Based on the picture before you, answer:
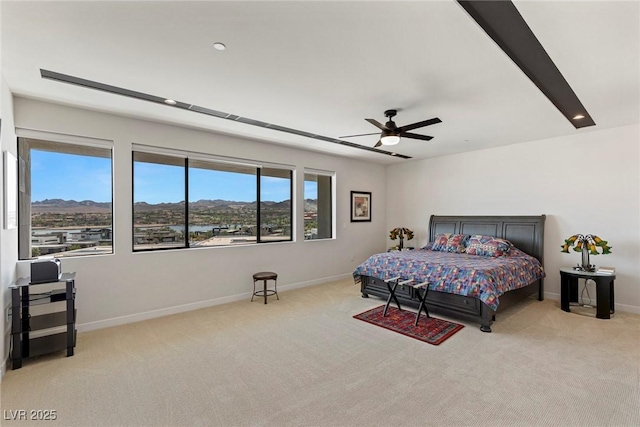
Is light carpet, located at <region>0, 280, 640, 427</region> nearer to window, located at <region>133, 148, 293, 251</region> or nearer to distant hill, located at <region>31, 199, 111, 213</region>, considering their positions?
window, located at <region>133, 148, 293, 251</region>

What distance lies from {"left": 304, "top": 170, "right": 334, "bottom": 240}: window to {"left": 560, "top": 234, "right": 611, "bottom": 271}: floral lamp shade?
4.02 m

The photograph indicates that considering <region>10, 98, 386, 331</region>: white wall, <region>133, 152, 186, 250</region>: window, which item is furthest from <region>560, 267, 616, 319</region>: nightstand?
<region>133, 152, 186, 250</region>: window

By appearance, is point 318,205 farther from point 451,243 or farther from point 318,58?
point 318,58

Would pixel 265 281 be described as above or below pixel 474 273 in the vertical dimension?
below

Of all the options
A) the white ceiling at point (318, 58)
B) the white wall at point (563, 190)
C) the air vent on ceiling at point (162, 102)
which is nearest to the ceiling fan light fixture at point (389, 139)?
the white ceiling at point (318, 58)

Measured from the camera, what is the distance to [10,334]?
2.86 m

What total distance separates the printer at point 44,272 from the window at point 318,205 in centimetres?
378

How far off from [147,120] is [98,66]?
1491mm

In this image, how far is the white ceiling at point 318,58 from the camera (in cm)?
194

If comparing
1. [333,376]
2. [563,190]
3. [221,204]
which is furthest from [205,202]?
[563,190]

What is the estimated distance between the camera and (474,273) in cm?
380

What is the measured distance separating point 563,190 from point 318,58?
15.6 ft

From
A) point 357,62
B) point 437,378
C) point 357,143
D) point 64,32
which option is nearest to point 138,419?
point 437,378

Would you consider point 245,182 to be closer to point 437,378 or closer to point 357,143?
point 357,143
